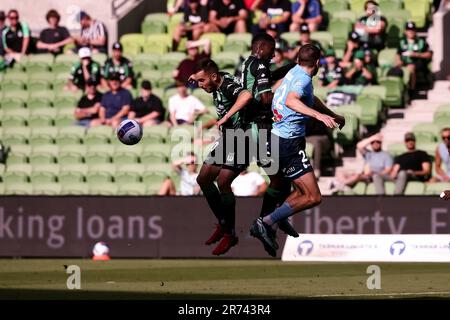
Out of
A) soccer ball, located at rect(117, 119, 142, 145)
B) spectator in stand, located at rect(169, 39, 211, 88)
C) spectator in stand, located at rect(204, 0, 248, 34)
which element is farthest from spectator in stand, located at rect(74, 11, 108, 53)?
soccer ball, located at rect(117, 119, 142, 145)

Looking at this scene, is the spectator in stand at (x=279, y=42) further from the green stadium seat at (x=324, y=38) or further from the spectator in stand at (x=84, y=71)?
the spectator in stand at (x=84, y=71)

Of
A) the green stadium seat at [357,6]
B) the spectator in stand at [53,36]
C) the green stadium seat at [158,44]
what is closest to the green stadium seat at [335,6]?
the green stadium seat at [357,6]

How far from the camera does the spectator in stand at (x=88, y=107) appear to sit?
1175 inches

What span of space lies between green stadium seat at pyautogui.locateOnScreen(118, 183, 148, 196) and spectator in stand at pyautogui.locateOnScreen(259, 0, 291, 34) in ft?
16.0

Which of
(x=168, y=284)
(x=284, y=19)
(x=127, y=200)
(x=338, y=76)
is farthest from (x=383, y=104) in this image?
(x=168, y=284)

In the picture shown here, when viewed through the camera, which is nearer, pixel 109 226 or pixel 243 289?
pixel 243 289

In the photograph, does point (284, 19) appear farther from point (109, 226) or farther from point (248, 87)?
point (248, 87)

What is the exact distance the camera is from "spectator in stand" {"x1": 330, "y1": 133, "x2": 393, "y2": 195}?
85.3 feet

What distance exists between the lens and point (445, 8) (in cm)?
2891

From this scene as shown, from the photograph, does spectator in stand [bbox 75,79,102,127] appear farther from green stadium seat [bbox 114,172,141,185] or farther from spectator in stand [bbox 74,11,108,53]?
spectator in stand [bbox 74,11,108,53]

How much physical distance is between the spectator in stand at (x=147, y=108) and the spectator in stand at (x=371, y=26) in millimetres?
4586

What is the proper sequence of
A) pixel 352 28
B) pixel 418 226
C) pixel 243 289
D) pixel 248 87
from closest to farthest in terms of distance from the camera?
pixel 248 87, pixel 243 289, pixel 418 226, pixel 352 28

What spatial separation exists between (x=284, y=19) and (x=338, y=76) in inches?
105

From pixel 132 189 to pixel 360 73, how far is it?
5.41m
